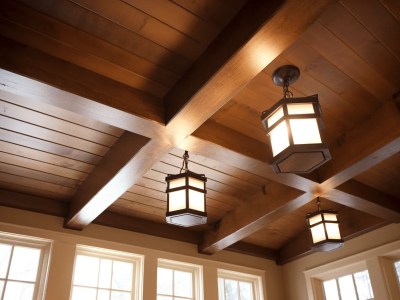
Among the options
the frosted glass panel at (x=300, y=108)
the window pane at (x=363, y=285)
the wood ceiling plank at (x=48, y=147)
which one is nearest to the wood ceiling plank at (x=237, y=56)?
the frosted glass panel at (x=300, y=108)

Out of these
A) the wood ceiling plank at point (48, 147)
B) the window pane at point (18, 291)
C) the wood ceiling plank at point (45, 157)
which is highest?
the wood ceiling plank at point (48, 147)

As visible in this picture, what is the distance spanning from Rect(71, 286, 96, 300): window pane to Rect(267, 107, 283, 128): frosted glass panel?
249cm

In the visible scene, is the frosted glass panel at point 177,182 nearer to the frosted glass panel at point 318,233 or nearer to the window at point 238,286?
the frosted glass panel at point 318,233

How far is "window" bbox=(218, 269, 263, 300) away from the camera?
15.3 feet

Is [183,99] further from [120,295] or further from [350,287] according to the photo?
[350,287]

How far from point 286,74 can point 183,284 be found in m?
2.75

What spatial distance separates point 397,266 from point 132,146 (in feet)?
10.3

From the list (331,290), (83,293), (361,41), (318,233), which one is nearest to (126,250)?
(83,293)

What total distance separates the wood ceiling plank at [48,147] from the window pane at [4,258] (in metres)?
0.98

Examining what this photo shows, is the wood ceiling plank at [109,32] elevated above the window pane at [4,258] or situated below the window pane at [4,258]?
above

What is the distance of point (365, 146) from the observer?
2939 mm

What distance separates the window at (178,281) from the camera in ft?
13.6

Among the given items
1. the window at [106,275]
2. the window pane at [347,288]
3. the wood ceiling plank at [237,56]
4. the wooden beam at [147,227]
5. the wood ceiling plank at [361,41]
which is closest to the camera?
the wood ceiling plank at [237,56]

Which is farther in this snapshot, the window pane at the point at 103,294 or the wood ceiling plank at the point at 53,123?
the window pane at the point at 103,294
